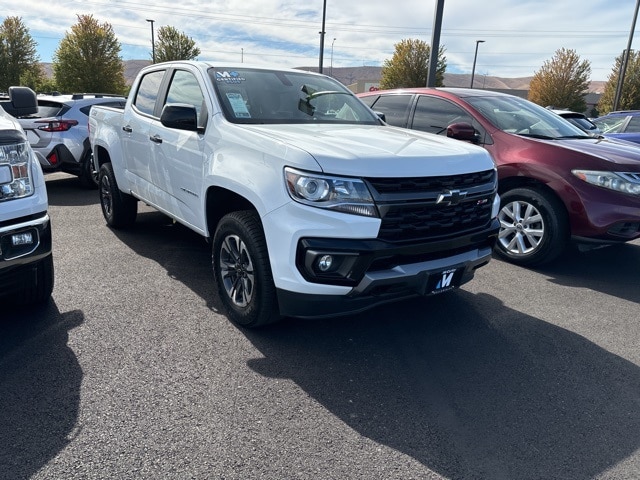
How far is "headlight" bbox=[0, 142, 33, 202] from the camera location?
293 cm

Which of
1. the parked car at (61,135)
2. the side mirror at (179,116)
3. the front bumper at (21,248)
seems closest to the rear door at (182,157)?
the side mirror at (179,116)

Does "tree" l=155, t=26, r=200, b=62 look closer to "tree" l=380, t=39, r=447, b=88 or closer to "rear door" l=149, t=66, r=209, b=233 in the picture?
"tree" l=380, t=39, r=447, b=88

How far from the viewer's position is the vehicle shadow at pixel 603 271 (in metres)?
4.65

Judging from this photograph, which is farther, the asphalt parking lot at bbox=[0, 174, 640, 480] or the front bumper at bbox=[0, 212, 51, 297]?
the front bumper at bbox=[0, 212, 51, 297]

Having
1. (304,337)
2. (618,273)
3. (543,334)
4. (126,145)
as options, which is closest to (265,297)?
(304,337)

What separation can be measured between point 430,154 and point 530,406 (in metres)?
1.57

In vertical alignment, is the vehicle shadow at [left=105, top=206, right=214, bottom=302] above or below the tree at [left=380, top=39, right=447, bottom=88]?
below

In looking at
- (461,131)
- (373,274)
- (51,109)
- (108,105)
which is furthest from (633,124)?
(51,109)

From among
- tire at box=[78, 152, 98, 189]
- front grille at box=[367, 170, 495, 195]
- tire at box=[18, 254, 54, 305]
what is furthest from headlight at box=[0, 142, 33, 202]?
tire at box=[78, 152, 98, 189]

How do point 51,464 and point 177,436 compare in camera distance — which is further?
point 177,436

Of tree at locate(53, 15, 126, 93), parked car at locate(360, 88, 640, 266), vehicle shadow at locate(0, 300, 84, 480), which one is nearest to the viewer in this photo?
vehicle shadow at locate(0, 300, 84, 480)

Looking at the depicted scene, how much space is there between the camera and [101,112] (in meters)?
5.89

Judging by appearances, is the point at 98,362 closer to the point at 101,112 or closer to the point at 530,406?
the point at 530,406

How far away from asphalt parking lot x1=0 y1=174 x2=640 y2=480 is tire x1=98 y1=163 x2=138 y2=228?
1.48m
